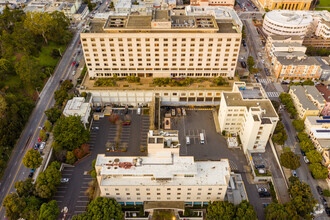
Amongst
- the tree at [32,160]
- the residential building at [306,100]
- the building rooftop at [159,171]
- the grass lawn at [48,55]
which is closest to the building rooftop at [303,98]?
the residential building at [306,100]

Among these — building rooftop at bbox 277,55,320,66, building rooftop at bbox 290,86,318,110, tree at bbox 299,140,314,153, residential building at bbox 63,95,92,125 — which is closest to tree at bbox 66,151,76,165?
residential building at bbox 63,95,92,125

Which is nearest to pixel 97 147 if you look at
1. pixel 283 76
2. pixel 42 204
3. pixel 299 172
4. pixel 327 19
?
pixel 42 204

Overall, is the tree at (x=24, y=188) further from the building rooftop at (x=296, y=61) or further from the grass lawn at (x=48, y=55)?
the building rooftop at (x=296, y=61)

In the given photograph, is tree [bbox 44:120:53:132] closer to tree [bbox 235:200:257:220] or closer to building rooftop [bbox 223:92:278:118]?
building rooftop [bbox 223:92:278:118]

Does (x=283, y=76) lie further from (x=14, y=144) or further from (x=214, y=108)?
(x=14, y=144)

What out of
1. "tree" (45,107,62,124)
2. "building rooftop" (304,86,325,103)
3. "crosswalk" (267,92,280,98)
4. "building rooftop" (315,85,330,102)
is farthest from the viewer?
"crosswalk" (267,92,280,98)

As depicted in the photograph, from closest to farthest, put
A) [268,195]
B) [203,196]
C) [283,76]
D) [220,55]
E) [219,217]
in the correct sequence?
1. [219,217]
2. [203,196]
3. [268,195]
4. [220,55]
5. [283,76]
